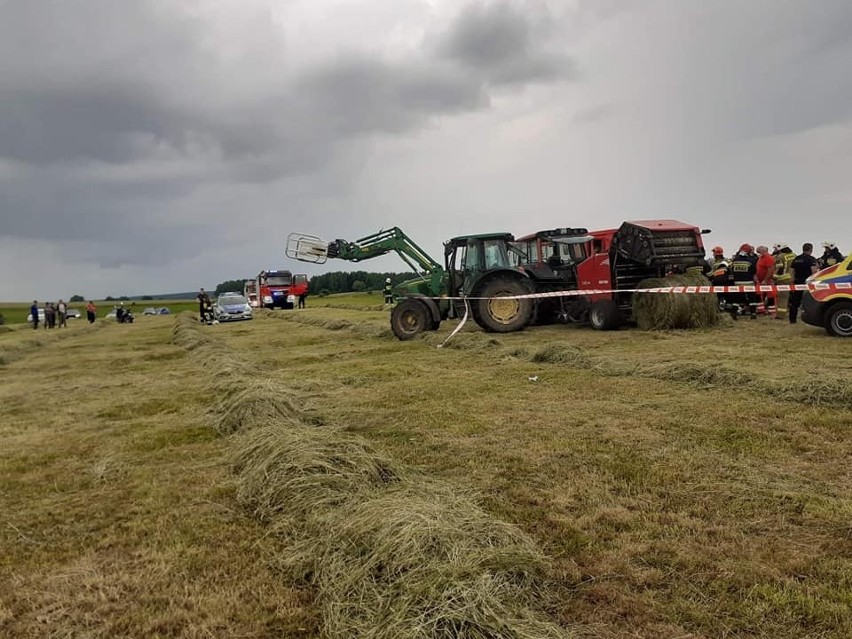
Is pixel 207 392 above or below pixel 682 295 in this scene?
below

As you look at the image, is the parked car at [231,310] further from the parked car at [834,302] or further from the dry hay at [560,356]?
the parked car at [834,302]

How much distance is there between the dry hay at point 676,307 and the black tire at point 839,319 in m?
2.28

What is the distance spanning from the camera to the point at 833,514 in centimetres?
315

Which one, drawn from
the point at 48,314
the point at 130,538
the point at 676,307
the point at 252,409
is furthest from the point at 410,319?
the point at 48,314

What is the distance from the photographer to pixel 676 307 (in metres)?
11.8

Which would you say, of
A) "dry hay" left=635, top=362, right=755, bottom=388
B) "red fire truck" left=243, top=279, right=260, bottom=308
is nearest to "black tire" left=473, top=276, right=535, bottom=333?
"dry hay" left=635, top=362, right=755, bottom=388

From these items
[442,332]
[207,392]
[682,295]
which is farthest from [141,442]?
A: [682,295]

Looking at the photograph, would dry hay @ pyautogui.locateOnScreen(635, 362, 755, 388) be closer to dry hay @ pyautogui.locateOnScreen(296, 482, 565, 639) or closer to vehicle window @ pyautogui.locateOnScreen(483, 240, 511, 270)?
dry hay @ pyautogui.locateOnScreen(296, 482, 565, 639)

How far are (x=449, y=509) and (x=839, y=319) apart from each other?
9503 millimetres

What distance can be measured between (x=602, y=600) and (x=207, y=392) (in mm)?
6707

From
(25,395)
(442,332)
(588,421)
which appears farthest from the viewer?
(442,332)

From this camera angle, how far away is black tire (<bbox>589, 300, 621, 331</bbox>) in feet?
42.3

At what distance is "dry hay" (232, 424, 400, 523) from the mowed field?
0.06ft

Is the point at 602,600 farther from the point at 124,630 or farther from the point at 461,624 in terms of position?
the point at 124,630
